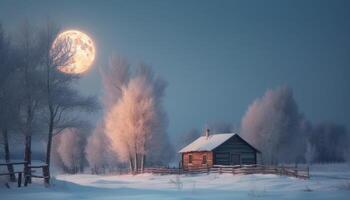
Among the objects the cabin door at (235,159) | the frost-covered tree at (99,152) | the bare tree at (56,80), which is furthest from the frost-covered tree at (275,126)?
the bare tree at (56,80)

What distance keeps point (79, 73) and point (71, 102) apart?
2025 mm

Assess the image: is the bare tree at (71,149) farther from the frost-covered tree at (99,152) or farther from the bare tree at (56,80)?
the bare tree at (56,80)

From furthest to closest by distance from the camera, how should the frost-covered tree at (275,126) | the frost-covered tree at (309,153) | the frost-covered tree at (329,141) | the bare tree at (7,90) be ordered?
the frost-covered tree at (329,141)
the frost-covered tree at (309,153)
the frost-covered tree at (275,126)
the bare tree at (7,90)

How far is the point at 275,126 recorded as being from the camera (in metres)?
69.8

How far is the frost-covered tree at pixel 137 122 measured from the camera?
58719mm

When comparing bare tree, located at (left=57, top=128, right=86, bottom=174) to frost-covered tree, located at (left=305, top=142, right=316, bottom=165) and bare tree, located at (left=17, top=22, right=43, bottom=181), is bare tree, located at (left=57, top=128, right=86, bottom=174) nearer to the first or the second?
frost-covered tree, located at (left=305, top=142, right=316, bottom=165)

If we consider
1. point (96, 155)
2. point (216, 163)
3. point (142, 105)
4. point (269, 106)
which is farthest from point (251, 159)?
point (96, 155)

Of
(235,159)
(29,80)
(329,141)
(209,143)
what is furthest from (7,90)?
(329,141)

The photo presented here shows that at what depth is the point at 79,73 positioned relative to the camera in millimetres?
31953

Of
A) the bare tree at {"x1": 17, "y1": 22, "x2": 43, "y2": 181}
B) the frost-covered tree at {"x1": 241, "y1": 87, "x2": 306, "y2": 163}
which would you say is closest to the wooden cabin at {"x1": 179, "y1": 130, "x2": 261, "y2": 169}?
the frost-covered tree at {"x1": 241, "y1": 87, "x2": 306, "y2": 163}

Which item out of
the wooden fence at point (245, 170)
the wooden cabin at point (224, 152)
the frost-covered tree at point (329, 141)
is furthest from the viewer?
the frost-covered tree at point (329, 141)

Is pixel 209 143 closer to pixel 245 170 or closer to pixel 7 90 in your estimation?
pixel 245 170

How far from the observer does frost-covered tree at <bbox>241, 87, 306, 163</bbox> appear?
69750mm

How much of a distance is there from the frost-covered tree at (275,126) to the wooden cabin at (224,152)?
14.7 meters
